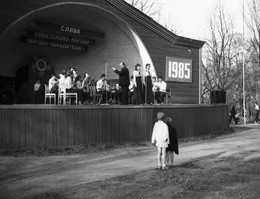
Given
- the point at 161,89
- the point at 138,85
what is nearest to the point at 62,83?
the point at 138,85

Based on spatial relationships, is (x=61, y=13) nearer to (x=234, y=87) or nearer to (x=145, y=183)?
(x=145, y=183)

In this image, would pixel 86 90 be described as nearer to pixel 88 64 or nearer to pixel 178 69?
pixel 88 64

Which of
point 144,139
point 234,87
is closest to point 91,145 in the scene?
point 144,139

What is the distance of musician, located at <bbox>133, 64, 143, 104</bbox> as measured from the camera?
15.8 metres

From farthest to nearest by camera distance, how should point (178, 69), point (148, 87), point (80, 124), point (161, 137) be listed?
point (178, 69)
point (148, 87)
point (80, 124)
point (161, 137)

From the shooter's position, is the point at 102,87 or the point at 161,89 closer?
the point at 102,87

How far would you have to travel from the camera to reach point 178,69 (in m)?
23.6

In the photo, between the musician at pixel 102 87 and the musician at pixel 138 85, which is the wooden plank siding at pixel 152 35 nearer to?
the musician at pixel 102 87

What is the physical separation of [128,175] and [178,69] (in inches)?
582

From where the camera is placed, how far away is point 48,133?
1333 centimetres

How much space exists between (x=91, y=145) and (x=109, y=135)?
3.10ft

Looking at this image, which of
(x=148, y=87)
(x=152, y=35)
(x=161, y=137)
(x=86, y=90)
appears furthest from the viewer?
(x=152, y=35)

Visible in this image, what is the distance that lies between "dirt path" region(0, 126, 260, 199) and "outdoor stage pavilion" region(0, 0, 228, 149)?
1336mm

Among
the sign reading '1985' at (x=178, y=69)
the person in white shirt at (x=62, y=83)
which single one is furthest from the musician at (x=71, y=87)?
the sign reading '1985' at (x=178, y=69)
